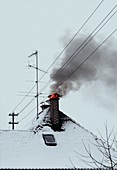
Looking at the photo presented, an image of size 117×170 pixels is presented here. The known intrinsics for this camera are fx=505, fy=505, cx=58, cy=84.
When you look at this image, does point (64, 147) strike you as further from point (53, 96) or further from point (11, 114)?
point (11, 114)

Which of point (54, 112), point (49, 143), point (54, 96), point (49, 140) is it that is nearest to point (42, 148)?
point (49, 143)

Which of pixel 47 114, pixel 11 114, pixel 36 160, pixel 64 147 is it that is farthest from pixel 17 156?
pixel 11 114

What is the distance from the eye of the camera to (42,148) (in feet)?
84.5

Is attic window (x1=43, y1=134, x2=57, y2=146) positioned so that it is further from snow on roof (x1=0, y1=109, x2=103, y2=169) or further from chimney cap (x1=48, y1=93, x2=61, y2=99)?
chimney cap (x1=48, y1=93, x2=61, y2=99)

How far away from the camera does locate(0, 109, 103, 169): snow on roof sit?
2462cm

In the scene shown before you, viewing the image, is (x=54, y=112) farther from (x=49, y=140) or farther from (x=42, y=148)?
(x=42, y=148)

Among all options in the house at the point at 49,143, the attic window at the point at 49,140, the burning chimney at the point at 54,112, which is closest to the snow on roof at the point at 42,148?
the house at the point at 49,143

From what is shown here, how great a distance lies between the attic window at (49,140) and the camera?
2625 centimetres

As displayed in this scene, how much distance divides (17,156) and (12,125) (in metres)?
11.7

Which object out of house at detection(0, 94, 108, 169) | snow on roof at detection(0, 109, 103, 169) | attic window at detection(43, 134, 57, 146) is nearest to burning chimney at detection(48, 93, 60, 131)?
house at detection(0, 94, 108, 169)

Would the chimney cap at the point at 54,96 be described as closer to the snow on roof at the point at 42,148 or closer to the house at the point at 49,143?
the house at the point at 49,143

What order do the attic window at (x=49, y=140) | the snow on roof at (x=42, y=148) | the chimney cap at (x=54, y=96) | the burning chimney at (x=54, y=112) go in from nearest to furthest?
the snow on roof at (x=42, y=148)
the attic window at (x=49, y=140)
the burning chimney at (x=54, y=112)
the chimney cap at (x=54, y=96)

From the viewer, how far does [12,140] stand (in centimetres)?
2623

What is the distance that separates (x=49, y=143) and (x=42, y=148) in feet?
2.14
